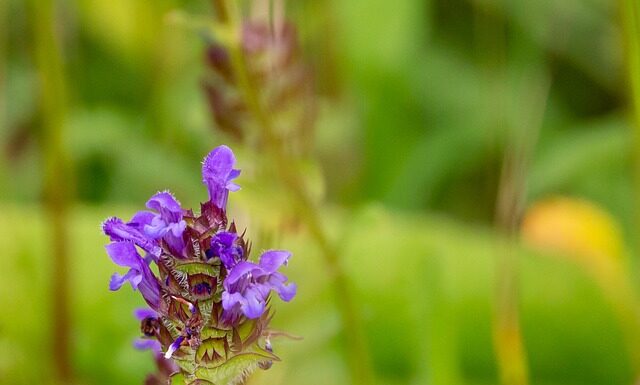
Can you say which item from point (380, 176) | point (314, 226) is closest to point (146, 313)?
point (314, 226)

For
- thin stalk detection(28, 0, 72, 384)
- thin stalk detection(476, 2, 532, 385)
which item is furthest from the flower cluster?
thin stalk detection(28, 0, 72, 384)

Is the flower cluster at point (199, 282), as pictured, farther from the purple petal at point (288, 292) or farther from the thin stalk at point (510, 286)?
the thin stalk at point (510, 286)

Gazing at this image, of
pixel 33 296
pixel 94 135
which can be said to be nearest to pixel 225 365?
pixel 33 296

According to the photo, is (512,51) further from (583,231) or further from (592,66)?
(583,231)

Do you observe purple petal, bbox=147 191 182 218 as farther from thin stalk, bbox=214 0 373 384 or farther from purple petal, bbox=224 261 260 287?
thin stalk, bbox=214 0 373 384

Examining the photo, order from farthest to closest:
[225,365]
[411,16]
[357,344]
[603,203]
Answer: [411,16] < [603,203] < [357,344] < [225,365]

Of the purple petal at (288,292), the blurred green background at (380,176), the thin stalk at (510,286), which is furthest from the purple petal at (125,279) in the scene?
the thin stalk at (510,286)

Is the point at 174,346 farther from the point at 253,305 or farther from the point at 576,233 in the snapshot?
the point at 576,233
